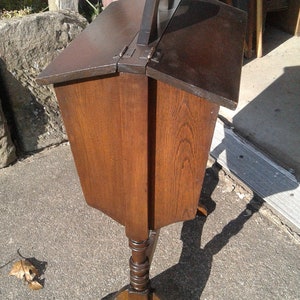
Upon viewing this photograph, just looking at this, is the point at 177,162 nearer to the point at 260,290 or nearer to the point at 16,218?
the point at 260,290

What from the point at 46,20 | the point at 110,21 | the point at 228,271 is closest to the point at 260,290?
the point at 228,271

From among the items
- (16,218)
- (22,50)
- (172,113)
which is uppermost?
(172,113)

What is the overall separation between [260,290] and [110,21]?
1572 millimetres

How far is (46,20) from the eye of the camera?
2551 mm

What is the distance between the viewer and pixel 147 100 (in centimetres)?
111

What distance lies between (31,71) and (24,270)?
1407 millimetres

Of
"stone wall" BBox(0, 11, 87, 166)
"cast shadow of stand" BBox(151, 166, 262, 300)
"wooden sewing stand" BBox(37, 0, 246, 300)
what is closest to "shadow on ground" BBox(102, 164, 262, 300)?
"cast shadow of stand" BBox(151, 166, 262, 300)

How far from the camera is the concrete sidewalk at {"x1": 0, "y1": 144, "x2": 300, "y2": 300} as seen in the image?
6.50 ft

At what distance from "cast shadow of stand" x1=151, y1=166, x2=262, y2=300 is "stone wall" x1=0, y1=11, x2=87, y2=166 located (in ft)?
4.51

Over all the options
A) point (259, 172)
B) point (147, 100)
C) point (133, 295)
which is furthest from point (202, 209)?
point (147, 100)

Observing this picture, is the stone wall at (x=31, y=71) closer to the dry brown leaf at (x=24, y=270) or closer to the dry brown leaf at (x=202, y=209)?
the dry brown leaf at (x=24, y=270)

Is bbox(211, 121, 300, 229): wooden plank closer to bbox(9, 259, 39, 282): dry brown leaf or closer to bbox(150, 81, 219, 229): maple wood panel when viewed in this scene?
bbox(150, 81, 219, 229): maple wood panel

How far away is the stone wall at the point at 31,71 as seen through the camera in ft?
8.18

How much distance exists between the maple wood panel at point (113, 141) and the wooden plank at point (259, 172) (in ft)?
4.03
